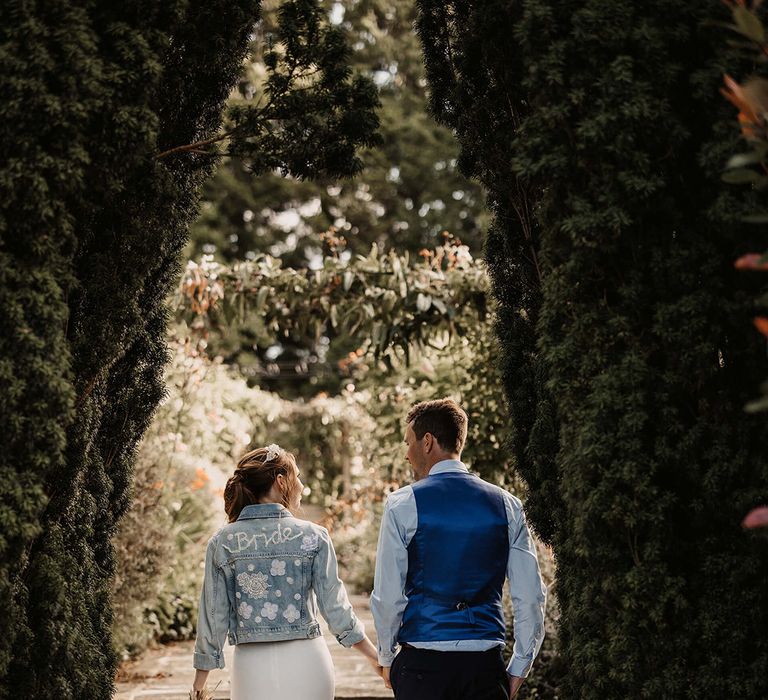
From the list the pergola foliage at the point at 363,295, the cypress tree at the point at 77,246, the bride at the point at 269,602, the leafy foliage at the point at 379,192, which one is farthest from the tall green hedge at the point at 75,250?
the leafy foliage at the point at 379,192

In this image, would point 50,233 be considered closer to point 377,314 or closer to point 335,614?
point 335,614

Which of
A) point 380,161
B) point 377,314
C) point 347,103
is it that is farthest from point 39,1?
point 380,161

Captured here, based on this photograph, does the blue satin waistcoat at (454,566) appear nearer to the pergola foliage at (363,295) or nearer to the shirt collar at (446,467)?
the shirt collar at (446,467)

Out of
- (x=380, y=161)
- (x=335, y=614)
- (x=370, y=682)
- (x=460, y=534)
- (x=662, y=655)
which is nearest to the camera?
(x=662, y=655)

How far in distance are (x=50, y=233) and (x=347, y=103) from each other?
156cm

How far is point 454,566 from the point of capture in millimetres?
3502

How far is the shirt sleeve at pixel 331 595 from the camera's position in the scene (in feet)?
13.0

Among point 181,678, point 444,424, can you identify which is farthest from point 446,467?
point 181,678

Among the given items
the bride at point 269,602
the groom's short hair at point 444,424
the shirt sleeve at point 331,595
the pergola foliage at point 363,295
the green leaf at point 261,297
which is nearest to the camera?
the groom's short hair at point 444,424

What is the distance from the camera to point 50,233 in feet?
9.95

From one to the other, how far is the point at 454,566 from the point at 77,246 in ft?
5.74

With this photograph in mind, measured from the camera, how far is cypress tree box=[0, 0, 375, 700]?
9.67 ft

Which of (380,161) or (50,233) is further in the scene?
(380,161)

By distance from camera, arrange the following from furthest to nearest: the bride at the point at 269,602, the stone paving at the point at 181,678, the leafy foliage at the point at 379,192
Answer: the leafy foliage at the point at 379,192, the stone paving at the point at 181,678, the bride at the point at 269,602
